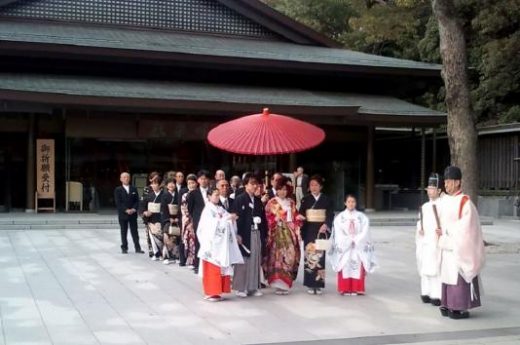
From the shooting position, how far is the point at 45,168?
19891 mm

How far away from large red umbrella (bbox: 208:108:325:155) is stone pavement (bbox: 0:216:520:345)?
6.26ft

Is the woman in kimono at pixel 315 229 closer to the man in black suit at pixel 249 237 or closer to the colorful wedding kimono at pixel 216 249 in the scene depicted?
the man in black suit at pixel 249 237

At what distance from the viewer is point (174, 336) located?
6434 mm

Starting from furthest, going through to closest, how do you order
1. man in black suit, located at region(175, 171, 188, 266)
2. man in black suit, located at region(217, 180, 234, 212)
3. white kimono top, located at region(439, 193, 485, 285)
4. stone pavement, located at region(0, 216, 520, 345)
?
man in black suit, located at region(175, 171, 188, 266)
man in black suit, located at region(217, 180, 234, 212)
white kimono top, located at region(439, 193, 485, 285)
stone pavement, located at region(0, 216, 520, 345)

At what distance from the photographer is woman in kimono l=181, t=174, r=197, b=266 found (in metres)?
10.5

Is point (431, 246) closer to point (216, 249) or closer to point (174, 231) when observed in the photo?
point (216, 249)

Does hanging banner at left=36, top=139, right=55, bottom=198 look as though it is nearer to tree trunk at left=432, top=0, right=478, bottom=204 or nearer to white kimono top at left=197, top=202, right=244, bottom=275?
tree trunk at left=432, top=0, right=478, bottom=204

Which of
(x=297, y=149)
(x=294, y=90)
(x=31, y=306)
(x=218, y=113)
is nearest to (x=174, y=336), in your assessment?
(x=31, y=306)

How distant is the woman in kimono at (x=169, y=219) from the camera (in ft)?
37.8

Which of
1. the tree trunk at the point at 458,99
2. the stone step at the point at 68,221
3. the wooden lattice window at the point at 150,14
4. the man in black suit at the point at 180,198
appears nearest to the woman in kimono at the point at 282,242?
the man in black suit at the point at 180,198

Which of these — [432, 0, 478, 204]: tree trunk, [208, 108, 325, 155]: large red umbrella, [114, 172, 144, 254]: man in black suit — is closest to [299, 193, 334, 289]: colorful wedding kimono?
[208, 108, 325, 155]: large red umbrella

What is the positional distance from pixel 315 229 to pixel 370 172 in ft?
46.4

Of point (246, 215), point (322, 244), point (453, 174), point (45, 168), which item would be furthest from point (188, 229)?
point (45, 168)

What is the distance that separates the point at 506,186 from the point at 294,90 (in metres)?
7.98
